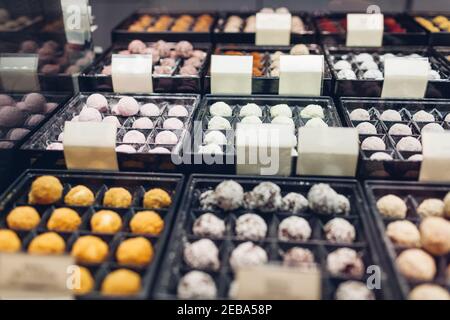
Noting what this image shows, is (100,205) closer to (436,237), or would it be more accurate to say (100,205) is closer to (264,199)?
(264,199)

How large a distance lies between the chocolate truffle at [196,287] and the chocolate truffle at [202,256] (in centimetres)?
6

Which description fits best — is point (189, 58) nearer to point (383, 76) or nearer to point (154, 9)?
point (154, 9)

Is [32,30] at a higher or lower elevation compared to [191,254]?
higher

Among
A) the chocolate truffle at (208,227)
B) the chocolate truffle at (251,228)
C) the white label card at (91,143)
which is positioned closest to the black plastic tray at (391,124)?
the chocolate truffle at (251,228)

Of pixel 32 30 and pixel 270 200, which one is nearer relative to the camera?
pixel 270 200

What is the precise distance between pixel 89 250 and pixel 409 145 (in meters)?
1.49

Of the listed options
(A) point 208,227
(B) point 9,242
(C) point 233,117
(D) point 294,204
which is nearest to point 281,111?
(C) point 233,117

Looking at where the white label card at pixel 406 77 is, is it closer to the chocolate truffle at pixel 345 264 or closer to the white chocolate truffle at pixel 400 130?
the white chocolate truffle at pixel 400 130

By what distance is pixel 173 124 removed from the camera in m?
2.34

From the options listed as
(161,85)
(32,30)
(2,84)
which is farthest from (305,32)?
(2,84)

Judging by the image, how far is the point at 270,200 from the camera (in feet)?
5.80

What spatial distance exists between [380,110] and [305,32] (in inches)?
39.5
